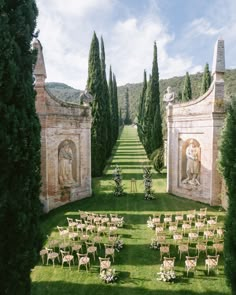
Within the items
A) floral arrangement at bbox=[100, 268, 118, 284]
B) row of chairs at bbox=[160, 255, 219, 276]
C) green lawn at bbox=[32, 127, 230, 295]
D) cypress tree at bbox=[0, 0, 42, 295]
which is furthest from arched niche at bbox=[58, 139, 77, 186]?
cypress tree at bbox=[0, 0, 42, 295]

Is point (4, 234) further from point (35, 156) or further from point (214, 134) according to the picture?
point (214, 134)

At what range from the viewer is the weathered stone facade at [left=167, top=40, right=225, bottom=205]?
1516 centimetres

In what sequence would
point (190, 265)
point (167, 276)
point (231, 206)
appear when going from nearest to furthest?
1. point (231, 206)
2. point (167, 276)
3. point (190, 265)

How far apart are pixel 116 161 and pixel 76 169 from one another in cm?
1517

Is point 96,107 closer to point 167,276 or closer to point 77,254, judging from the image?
point 77,254

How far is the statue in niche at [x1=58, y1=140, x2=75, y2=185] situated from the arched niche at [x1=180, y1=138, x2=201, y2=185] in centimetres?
747

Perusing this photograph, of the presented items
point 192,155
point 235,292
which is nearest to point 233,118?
point 235,292

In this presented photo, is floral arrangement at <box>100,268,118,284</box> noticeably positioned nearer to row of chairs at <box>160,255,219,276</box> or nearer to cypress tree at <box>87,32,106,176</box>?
row of chairs at <box>160,255,219,276</box>

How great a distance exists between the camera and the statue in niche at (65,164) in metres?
15.8

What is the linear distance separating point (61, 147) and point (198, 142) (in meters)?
8.45

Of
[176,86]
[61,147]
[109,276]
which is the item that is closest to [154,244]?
[109,276]

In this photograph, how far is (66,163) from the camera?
16016mm

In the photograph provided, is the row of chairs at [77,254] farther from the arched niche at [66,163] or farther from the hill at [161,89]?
the hill at [161,89]

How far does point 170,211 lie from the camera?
15.2m
